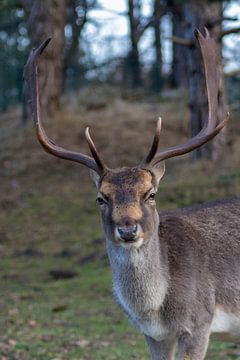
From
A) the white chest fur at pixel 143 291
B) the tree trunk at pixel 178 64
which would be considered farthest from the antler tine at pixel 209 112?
the tree trunk at pixel 178 64

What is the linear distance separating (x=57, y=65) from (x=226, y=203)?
14.5 meters

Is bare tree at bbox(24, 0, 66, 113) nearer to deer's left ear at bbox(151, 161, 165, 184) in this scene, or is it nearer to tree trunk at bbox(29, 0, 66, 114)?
tree trunk at bbox(29, 0, 66, 114)

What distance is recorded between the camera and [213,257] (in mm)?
7051

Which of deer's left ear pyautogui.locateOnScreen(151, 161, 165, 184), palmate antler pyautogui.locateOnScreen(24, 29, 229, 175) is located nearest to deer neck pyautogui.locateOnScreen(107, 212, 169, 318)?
deer's left ear pyautogui.locateOnScreen(151, 161, 165, 184)

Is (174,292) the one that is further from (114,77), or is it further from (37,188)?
(114,77)

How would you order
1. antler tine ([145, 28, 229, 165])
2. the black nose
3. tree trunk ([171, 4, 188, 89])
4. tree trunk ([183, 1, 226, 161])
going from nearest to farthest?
the black nose, antler tine ([145, 28, 229, 165]), tree trunk ([183, 1, 226, 161]), tree trunk ([171, 4, 188, 89])

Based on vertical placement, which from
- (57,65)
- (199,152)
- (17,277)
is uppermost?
(57,65)

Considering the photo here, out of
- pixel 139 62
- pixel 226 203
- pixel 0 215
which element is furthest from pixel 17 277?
pixel 139 62

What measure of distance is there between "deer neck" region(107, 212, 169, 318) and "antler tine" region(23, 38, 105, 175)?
661mm

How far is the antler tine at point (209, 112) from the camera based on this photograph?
23.0ft

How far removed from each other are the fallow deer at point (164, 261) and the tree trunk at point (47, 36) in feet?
46.2

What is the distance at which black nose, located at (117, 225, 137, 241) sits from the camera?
611cm

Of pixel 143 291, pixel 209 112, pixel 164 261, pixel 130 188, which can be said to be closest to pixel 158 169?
pixel 130 188

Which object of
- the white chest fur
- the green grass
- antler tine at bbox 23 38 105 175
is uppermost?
antler tine at bbox 23 38 105 175
